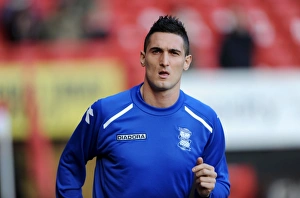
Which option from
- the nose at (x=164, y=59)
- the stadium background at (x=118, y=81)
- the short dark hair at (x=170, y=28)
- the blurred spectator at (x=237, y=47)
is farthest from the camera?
the blurred spectator at (x=237, y=47)

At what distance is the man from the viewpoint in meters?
4.33

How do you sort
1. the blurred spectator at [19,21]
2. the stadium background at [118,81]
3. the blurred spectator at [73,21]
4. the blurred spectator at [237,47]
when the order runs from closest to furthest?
the stadium background at [118,81]
the blurred spectator at [19,21]
the blurred spectator at [73,21]
the blurred spectator at [237,47]

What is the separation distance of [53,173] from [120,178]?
18.8ft

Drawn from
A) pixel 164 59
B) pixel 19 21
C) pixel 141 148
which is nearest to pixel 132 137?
pixel 141 148

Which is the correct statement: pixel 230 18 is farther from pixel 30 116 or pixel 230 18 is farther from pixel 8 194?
pixel 8 194

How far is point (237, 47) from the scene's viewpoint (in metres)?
11.3

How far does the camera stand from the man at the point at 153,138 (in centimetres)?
433

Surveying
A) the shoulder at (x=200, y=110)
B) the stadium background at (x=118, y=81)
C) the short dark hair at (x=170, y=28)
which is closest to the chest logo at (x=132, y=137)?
the shoulder at (x=200, y=110)

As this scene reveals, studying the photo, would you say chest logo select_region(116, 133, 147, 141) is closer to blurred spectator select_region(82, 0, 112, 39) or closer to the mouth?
the mouth

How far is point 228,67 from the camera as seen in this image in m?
11.2

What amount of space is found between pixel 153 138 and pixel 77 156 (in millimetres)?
491

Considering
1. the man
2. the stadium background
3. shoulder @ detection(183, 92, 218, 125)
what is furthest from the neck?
the stadium background

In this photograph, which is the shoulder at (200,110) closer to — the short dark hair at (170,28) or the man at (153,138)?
the man at (153,138)

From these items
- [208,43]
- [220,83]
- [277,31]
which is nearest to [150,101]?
[220,83]
